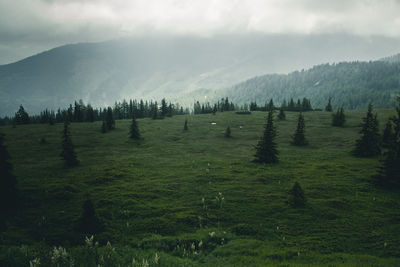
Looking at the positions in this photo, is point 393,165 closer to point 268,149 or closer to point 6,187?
point 268,149

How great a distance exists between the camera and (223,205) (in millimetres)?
24328

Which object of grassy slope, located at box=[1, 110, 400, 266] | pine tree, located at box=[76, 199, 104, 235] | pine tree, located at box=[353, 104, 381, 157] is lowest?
grassy slope, located at box=[1, 110, 400, 266]

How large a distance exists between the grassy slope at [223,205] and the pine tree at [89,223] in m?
0.76

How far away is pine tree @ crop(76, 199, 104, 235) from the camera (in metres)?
18.1

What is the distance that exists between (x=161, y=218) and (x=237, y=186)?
12623mm

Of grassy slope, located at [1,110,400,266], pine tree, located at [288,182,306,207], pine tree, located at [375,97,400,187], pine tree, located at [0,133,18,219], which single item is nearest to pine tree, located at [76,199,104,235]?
grassy slope, located at [1,110,400,266]

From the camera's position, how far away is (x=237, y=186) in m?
30.9

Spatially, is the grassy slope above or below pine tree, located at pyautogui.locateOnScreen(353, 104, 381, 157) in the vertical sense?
below

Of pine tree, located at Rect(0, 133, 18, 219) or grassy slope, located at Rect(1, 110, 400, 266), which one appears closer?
grassy slope, located at Rect(1, 110, 400, 266)

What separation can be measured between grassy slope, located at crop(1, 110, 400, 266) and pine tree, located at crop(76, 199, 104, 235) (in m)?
0.76

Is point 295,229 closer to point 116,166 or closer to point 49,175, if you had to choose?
point 116,166

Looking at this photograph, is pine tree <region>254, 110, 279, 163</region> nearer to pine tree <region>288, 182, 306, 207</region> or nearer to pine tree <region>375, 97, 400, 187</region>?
pine tree <region>375, 97, 400, 187</region>

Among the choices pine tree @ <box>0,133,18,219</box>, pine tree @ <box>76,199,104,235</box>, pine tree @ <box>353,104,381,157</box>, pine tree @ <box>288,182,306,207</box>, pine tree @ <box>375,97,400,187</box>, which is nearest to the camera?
pine tree @ <box>76,199,104,235</box>

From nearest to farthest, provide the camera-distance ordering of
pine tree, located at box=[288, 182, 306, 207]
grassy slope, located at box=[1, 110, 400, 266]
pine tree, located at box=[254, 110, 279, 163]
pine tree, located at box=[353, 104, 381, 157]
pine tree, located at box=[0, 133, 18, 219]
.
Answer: grassy slope, located at box=[1, 110, 400, 266]
pine tree, located at box=[0, 133, 18, 219]
pine tree, located at box=[288, 182, 306, 207]
pine tree, located at box=[254, 110, 279, 163]
pine tree, located at box=[353, 104, 381, 157]
